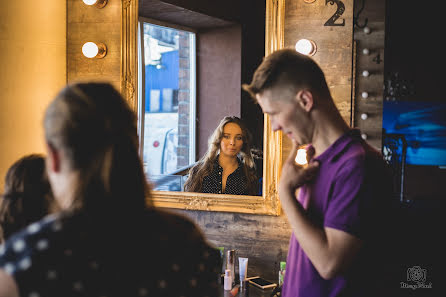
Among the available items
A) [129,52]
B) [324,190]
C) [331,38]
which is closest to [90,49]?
[129,52]

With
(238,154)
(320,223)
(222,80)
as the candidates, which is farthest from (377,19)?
(320,223)

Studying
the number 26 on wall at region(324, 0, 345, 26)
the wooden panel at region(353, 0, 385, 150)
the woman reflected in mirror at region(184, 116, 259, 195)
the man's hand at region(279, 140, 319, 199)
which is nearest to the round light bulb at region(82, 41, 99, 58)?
the woman reflected in mirror at region(184, 116, 259, 195)

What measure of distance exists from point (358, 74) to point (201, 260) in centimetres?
133

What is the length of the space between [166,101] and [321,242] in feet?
4.07

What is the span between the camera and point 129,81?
211 cm

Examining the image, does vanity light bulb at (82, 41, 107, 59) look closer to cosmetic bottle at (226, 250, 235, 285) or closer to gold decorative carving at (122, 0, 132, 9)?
gold decorative carving at (122, 0, 132, 9)

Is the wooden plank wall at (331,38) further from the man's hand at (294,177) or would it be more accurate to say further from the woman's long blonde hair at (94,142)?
the woman's long blonde hair at (94,142)

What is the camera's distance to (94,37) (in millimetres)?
2184

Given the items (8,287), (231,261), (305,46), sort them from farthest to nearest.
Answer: (231,261) → (305,46) → (8,287)

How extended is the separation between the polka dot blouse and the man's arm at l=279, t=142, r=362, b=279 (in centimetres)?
38

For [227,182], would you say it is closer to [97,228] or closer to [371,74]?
[371,74]

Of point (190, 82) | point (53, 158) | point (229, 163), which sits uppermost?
point (190, 82)

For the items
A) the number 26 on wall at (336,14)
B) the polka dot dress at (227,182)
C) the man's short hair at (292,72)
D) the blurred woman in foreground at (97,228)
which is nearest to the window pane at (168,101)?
the polka dot dress at (227,182)

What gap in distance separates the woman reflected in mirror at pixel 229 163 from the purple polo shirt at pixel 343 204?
73 centimetres
